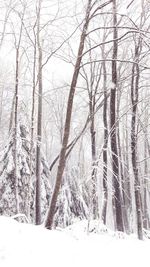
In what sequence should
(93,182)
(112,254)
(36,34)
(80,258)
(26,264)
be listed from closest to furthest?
(26,264), (80,258), (112,254), (93,182), (36,34)

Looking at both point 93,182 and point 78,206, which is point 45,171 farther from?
point 93,182

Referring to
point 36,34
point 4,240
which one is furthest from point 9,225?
point 36,34

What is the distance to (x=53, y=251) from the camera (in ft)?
13.1

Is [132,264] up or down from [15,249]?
down

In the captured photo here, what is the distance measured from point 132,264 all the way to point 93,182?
10.1 ft

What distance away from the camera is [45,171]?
13844 millimetres

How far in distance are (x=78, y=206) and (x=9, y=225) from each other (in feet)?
31.6

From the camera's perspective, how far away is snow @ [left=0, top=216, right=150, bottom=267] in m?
3.55

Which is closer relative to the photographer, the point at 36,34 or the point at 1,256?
the point at 1,256

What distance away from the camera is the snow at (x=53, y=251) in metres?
3.55

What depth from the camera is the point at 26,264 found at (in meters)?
3.36

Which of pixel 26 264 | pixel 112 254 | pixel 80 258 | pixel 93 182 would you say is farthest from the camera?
pixel 93 182

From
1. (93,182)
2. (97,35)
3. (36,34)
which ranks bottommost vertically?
(93,182)

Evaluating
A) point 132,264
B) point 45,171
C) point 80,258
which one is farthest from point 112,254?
point 45,171
